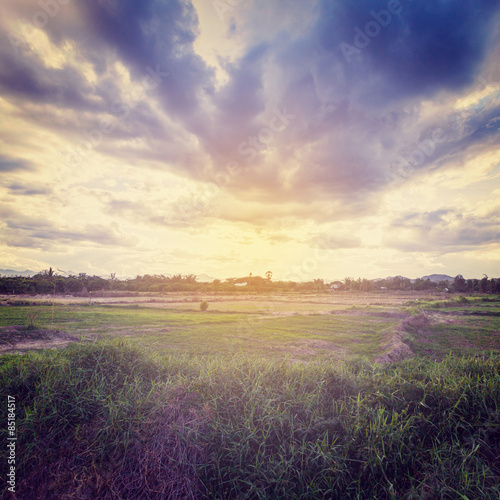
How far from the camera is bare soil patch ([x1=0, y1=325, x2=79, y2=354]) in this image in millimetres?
13055

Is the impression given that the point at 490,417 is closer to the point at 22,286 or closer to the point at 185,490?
the point at 185,490

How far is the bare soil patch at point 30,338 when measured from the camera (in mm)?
13055

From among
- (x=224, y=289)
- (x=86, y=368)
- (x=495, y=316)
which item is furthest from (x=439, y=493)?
(x=224, y=289)

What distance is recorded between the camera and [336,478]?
2.94 metres

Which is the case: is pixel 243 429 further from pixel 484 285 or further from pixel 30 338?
pixel 484 285

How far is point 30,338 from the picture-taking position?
14695 mm

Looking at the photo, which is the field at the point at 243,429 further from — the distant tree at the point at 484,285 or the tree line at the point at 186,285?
the distant tree at the point at 484,285

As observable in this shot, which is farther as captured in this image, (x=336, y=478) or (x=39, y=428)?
(x=39, y=428)

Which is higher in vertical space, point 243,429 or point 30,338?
point 243,429

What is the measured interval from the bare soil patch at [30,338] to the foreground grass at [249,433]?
11068mm

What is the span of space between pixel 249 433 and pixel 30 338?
53.9 feet

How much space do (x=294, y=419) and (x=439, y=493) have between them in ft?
5.17

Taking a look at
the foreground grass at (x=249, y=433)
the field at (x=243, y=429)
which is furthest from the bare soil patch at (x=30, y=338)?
the foreground grass at (x=249, y=433)

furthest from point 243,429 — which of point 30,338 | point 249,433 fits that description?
point 30,338
